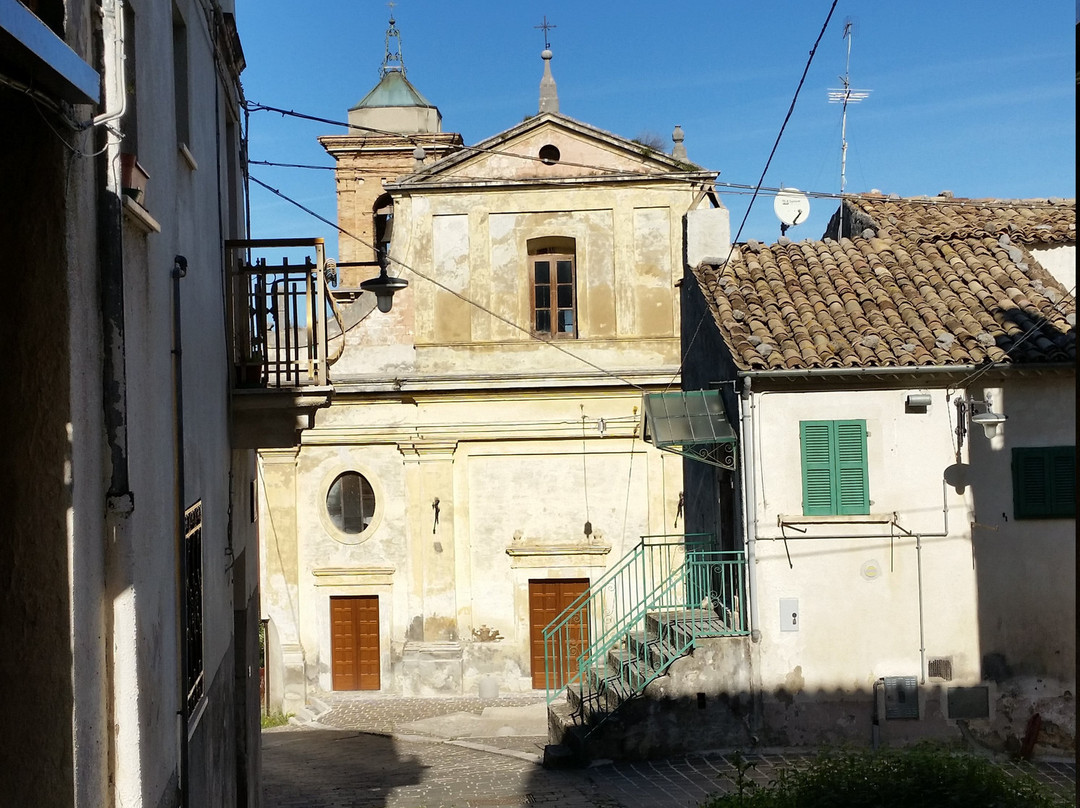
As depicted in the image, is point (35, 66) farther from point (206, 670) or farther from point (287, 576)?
point (287, 576)

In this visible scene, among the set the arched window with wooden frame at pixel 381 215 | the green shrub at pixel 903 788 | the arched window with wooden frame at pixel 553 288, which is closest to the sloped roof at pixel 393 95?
the arched window with wooden frame at pixel 381 215

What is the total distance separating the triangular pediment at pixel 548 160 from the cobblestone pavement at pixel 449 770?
33.1 feet

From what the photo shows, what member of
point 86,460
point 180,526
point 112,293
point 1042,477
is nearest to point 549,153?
point 1042,477

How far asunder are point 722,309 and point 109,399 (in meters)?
11.7

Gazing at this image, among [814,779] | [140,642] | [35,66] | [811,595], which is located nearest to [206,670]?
[140,642]

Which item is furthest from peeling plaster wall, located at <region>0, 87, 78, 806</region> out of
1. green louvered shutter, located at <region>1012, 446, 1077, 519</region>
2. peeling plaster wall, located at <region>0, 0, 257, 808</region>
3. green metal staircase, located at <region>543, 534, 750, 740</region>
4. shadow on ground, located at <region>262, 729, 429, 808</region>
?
green louvered shutter, located at <region>1012, 446, 1077, 519</region>

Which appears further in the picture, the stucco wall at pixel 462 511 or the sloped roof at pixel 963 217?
the stucco wall at pixel 462 511

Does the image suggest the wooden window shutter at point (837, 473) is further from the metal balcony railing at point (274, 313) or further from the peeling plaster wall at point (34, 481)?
the peeling plaster wall at point (34, 481)

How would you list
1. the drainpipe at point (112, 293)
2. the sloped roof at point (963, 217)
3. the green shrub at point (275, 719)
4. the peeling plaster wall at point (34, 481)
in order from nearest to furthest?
1. the peeling plaster wall at point (34, 481)
2. the drainpipe at point (112, 293)
3. the sloped roof at point (963, 217)
4. the green shrub at point (275, 719)

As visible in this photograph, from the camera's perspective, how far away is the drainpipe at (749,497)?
14.1 m

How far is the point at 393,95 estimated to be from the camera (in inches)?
1184

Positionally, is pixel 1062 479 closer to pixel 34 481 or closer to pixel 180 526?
pixel 180 526

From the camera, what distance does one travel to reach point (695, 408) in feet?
49.6

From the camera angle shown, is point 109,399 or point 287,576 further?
point 287,576
